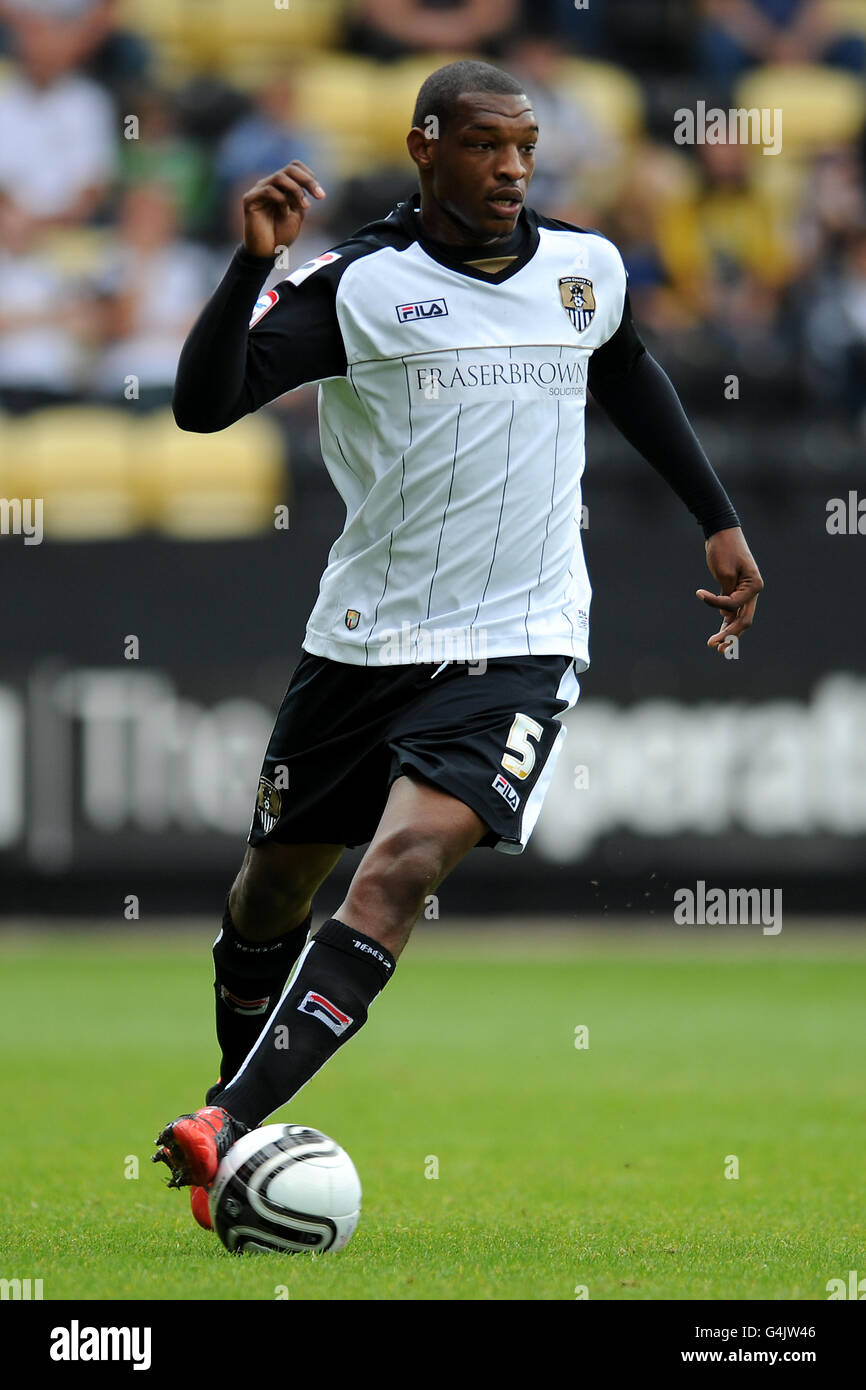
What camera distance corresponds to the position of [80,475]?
12188 millimetres

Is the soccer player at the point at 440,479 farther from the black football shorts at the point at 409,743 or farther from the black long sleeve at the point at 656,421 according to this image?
the black long sleeve at the point at 656,421

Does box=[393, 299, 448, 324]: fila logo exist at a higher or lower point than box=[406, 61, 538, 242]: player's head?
lower

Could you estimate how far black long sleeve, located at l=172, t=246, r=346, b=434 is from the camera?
4.14 meters

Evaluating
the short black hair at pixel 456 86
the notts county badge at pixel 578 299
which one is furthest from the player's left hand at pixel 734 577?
the short black hair at pixel 456 86

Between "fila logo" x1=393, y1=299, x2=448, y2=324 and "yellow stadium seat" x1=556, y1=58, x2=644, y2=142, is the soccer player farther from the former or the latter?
"yellow stadium seat" x1=556, y1=58, x2=644, y2=142

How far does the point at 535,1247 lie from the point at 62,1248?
37.5 inches

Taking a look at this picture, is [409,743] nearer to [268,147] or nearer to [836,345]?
[836,345]

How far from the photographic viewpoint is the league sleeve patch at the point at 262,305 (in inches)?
175

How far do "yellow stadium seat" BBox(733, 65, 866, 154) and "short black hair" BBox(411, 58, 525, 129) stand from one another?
11.2 meters

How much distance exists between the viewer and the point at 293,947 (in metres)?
5.03

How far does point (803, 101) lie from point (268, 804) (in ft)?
39.4

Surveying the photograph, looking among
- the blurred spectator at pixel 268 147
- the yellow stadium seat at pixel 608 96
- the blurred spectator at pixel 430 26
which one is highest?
the blurred spectator at pixel 430 26

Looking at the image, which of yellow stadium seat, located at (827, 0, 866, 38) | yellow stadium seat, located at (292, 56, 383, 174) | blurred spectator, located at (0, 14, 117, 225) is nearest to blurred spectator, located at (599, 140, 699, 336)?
yellow stadium seat, located at (292, 56, 383, 174)

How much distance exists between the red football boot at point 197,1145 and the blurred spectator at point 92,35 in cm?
1193
